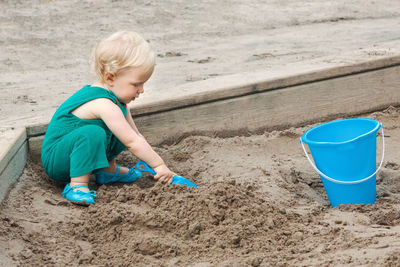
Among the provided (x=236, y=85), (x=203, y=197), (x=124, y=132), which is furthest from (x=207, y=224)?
(x=236, y=85)

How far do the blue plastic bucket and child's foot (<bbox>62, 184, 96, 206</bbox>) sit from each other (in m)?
1.05

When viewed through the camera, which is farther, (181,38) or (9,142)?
(181,38)

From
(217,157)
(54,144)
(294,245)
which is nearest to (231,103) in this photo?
(217,157)

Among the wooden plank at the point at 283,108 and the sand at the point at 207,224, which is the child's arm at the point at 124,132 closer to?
the sand at the point at 207,224

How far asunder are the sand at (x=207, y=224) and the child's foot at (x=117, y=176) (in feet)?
0.16

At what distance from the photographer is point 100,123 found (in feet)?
8.68

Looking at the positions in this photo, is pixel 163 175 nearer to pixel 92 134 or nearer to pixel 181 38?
pixel 92 134

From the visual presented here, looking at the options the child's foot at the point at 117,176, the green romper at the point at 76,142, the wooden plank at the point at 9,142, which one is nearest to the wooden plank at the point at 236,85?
the wooden plank at the point at 9,142

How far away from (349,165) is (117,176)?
1.17 metres

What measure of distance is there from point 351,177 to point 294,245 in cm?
70

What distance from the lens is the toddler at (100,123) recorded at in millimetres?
2506

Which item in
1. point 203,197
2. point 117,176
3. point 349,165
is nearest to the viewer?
point 203,197

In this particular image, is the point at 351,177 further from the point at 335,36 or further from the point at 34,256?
the point at 335,36

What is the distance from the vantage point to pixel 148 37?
19.5 feet
